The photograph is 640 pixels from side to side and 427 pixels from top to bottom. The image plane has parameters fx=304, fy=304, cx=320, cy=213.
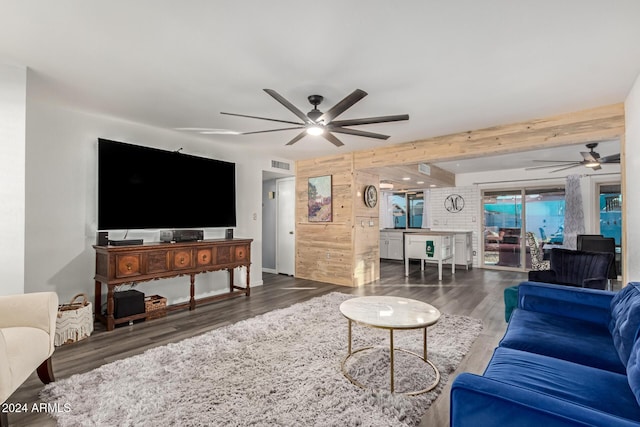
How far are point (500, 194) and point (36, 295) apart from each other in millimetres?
8376

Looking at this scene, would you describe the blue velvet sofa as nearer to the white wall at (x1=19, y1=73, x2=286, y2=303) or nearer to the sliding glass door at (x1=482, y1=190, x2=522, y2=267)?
the white wall at (x1=19, y1=73, x2=286, y2=303)

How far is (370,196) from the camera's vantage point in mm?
5871

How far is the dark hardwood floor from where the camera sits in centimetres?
225

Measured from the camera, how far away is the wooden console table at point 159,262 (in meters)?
3.27

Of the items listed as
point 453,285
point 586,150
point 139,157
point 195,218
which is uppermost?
point 586,150

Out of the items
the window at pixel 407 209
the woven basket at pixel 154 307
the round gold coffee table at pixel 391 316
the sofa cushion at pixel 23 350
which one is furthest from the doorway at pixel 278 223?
the sofa cushion at pixel 23 350

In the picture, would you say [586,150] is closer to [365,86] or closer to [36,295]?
[365,86]

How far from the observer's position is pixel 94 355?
2.68 m

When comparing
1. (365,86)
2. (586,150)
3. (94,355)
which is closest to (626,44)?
(365,86)

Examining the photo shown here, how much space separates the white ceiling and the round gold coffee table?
1972mm

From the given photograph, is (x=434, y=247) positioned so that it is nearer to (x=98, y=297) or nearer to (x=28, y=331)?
(x=98, y=297)

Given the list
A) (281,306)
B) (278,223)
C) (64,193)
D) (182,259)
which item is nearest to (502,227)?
(278,223)

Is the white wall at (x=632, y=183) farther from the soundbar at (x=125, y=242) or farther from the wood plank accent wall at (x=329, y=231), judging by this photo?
the soundbar at (x=125, y=242)

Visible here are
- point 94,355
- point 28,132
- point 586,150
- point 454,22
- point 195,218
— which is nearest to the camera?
point 454,22
